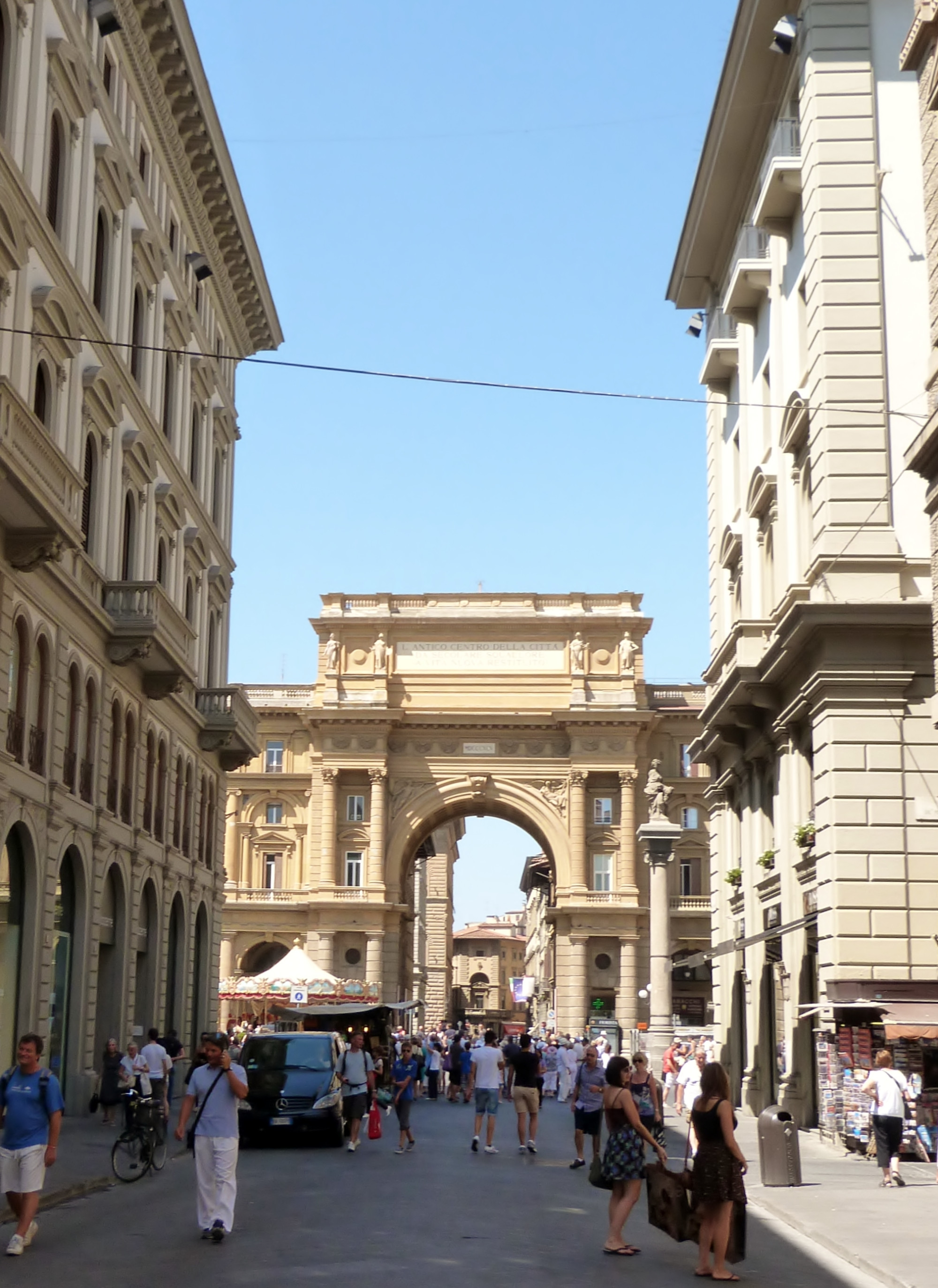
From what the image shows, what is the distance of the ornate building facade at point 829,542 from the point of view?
77.0ft

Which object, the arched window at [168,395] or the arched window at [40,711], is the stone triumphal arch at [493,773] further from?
the arched window at [40,711]

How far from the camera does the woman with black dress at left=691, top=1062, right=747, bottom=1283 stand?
11.7 metres

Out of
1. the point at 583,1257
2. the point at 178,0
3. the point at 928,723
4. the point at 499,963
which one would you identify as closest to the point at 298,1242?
the point at 583,1257

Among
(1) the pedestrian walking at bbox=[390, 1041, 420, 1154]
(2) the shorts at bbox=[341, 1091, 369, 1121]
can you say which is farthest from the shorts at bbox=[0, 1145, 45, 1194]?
(2) the shorts at bbox=[341, 1091, 369, 1121]

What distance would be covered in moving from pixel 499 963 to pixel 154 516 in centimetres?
16019

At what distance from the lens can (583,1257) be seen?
496 inches

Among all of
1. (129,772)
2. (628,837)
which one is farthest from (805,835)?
(628,837)

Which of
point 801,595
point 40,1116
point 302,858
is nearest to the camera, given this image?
point 40,1116

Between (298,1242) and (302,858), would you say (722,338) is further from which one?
(302,858)

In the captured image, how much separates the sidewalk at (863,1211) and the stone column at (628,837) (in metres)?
47.9

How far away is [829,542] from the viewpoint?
24.5m

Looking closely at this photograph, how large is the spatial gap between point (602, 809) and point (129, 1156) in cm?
5435

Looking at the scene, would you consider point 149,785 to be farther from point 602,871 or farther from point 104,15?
point 602,871

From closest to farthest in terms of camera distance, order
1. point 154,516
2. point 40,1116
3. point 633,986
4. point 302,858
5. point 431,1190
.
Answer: point 40,1116 < point 431,1190 < point 154,516 < point 633,986 < point 302,858
